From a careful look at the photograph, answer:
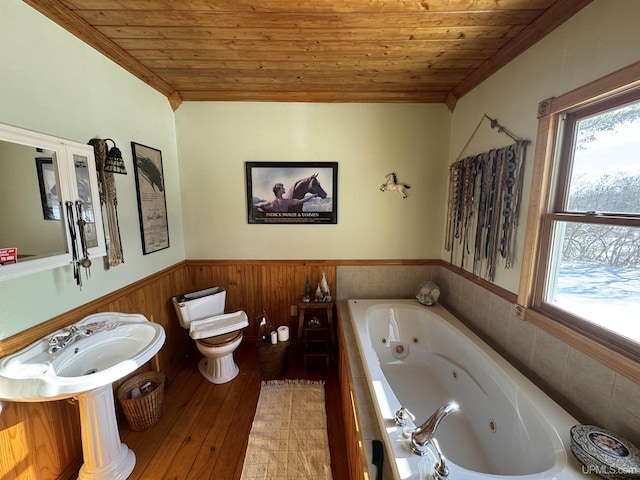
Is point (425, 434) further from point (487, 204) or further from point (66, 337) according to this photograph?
point (66, 337)

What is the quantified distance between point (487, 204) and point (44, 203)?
8.58 ft

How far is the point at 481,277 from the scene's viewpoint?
1.89 meters

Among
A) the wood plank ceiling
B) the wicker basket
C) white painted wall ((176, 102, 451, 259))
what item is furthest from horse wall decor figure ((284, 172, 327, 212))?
the wicker basket

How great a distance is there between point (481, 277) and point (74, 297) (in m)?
2.64

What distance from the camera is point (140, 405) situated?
162 cm

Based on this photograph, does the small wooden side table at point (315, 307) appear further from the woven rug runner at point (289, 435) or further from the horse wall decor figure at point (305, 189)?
the horse wall decor figure at point (305, 189)

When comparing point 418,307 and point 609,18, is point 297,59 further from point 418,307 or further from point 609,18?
point 418,307

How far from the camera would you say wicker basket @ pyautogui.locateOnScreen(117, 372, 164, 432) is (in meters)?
1.61

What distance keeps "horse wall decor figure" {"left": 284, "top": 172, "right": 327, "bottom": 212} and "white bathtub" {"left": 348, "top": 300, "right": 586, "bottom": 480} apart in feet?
3.69

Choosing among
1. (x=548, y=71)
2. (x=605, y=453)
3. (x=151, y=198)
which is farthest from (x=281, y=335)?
(x=548, y=71)

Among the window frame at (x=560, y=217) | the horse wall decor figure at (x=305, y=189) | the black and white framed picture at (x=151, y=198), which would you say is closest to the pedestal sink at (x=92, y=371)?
the black and white framed picture at (x=151, y=198)

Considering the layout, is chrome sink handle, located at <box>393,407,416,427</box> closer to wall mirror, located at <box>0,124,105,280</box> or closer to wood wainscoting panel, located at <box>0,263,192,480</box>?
wood wainscoting panel, located at <box>0,263,192,480</box>

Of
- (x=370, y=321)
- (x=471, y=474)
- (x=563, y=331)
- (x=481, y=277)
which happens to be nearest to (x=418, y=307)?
(x=370, y=321)

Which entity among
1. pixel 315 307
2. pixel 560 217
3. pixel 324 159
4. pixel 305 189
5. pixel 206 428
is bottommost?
pixel 206 428
